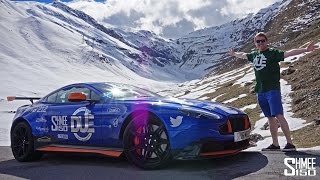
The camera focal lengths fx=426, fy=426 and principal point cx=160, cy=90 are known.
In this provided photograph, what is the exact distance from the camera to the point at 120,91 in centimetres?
800

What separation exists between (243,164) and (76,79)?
175917mm

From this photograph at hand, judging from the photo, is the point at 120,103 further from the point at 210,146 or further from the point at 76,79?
the point at 76,79

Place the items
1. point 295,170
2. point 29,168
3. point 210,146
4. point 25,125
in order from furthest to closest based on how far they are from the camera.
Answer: point 25,125 < point 29,168 < point 210,146 < point 295,170

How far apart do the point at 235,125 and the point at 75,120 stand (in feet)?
9.88

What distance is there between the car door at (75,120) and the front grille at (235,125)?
7.46 feet

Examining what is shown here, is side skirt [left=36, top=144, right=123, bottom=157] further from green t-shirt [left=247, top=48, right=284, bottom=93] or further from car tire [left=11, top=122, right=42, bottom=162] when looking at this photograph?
green t-shirt [left=247, top=48, right=284, bottom=93]

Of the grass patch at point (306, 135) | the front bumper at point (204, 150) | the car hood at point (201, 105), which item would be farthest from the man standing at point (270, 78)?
the grass patch at point (306, 135)

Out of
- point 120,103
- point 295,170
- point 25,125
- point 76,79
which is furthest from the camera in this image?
point 76,79

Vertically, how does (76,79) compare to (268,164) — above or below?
above

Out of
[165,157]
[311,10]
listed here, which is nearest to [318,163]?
[165,157]

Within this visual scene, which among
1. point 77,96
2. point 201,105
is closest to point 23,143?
point 77,96

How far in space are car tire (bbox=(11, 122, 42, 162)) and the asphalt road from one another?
295 mm

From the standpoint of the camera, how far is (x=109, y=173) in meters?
6.85

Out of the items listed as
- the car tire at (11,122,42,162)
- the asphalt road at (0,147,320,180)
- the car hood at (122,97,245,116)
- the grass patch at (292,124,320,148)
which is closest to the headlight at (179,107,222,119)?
the car hood at (122,97,245,116)
